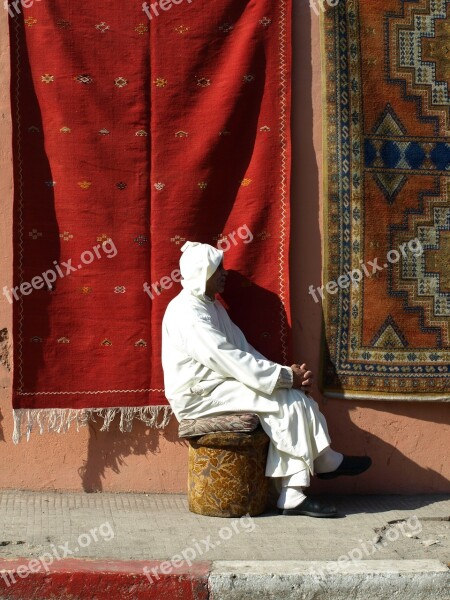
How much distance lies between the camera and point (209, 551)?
159 inches

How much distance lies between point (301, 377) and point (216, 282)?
0.65 m

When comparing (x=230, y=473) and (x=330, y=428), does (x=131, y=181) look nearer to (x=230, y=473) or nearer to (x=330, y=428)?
(x=230, y=473)

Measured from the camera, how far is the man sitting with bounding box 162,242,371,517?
459 cm

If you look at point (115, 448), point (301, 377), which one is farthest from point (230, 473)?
point (115, 448)

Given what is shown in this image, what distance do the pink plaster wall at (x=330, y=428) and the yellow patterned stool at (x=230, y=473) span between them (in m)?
0.49

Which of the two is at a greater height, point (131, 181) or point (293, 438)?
point (131, 181)

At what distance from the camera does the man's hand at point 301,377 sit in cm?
470

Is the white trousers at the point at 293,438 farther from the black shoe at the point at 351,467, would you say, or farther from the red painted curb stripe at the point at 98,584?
the red painted curb stripe at the point at 98,584

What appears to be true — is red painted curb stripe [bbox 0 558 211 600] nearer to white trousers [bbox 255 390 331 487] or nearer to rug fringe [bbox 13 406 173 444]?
white trousers [bbox 255 390 331 487]

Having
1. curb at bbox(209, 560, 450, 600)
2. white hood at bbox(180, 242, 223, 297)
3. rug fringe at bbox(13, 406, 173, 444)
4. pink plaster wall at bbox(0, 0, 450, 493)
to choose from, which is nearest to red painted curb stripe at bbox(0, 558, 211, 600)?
curb at bbox(209, 560, 450, 600)

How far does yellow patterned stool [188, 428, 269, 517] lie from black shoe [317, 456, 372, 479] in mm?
412

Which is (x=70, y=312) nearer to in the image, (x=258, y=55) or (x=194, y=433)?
(x=194, y=433)

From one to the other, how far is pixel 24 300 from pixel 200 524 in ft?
4.85

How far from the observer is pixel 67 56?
16.0ft
